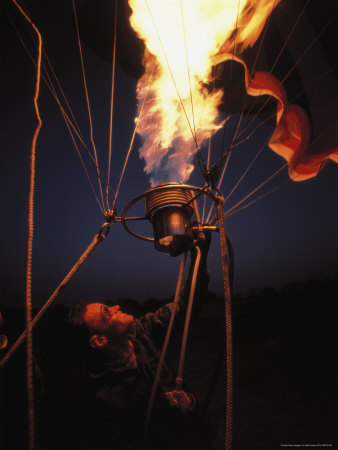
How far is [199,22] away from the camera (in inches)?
76.8

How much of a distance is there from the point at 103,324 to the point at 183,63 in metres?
2.39

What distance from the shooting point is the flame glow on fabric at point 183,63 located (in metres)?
1.88

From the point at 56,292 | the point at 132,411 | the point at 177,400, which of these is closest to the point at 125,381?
the point at 132,411

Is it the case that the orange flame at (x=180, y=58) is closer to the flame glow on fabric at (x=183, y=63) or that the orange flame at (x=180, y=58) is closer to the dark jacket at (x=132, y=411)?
the flame glow on fabric at (x=183, y=63)

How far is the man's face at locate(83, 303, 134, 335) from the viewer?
5.28 feet

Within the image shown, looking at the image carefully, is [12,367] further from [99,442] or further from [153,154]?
[153,154]

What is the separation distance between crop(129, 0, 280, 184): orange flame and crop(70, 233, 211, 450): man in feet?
3.09

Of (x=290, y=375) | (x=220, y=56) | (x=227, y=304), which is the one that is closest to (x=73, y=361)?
(x=290, y=375)

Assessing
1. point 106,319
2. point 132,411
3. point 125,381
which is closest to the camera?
point 132,411

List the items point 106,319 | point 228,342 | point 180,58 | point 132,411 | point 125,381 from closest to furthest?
point 228,342
point 132,411
point 125,381
point 106,319
point 180,58

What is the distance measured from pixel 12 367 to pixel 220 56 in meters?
3.06

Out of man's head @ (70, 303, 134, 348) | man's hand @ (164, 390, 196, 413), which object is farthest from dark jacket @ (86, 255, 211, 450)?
man's hand @ (164, 390, 196, 413)

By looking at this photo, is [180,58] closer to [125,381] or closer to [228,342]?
[228,342]

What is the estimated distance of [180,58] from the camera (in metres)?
2.04
